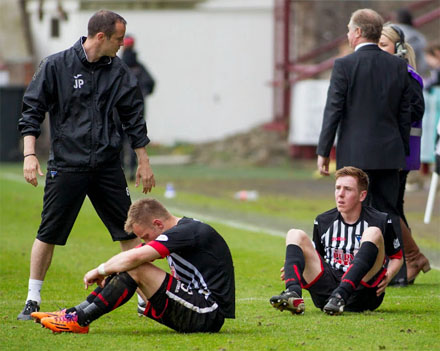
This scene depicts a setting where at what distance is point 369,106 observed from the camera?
8.59 m

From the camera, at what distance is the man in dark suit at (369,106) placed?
8562 mm

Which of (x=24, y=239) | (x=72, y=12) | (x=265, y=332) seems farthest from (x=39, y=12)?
(x=265, y=332)

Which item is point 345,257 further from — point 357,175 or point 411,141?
point 411,141

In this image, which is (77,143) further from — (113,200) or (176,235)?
(176,235)

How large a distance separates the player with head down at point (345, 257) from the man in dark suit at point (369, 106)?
3.55 ft

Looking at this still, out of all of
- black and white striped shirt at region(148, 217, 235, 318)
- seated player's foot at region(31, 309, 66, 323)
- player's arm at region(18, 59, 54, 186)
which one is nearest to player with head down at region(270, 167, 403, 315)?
black and white striped shirt at region(148, 217, 235, 318)

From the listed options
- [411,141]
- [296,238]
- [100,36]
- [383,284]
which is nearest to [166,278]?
[296,238]

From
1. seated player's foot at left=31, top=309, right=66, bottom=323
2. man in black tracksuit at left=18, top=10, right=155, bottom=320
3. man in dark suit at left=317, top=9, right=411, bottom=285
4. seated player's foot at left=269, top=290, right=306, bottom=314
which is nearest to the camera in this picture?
seated player's foot at left=31, top=309, right=66, bottom=323

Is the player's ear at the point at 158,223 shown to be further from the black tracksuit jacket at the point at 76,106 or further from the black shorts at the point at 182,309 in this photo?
the black tracksuit jacket at the point at 76,106

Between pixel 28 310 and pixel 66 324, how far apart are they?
79 cm

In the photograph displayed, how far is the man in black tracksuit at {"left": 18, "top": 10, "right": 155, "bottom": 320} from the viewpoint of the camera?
7.36 meters

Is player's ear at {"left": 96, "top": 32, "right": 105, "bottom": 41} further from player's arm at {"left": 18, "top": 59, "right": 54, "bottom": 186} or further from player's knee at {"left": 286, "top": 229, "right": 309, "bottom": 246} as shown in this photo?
player's knee at {"left": 286, "top": 229, "right": 309, "bottom": 246}

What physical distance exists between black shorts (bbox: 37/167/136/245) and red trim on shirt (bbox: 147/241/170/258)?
123cm

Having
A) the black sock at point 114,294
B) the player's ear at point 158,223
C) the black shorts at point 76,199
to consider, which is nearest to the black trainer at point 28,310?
the black shorts at point 76,199
